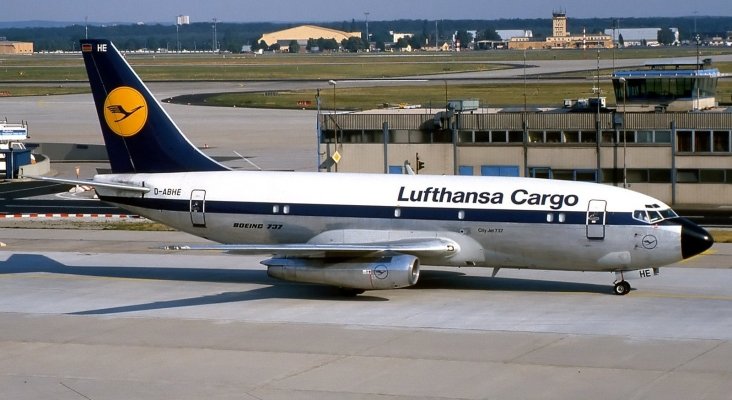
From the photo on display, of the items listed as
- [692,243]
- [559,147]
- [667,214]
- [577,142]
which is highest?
[577,142]

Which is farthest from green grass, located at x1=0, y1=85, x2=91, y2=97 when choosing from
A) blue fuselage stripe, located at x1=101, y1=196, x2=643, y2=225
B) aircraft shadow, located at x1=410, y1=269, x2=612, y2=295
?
aircraft shadow, located at x1=410, y1=269, x2=612, y2=295

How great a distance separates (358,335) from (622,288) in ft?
30.1

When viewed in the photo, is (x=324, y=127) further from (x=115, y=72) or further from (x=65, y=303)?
(x=65, y=303)

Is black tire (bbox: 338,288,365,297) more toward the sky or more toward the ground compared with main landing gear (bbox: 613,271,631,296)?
more toward the ground

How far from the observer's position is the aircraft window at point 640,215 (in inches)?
1351

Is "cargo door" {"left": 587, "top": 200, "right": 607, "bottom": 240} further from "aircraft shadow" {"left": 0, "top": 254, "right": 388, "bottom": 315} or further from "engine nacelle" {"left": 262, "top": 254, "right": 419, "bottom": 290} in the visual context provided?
"aircraft shadow" {"left": 0, "top": 254, "right": 388, "bottom": 315}

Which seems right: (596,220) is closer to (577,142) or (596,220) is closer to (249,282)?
(249,282)

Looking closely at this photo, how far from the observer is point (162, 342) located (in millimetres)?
29953

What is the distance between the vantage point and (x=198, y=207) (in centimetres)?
3819

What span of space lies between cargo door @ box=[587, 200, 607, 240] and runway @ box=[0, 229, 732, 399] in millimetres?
1907

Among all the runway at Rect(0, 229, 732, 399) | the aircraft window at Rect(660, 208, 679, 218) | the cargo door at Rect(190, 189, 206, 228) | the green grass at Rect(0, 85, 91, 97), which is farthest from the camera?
the green grass at Rect(0, 85, 91, 97)

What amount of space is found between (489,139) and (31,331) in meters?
36.5

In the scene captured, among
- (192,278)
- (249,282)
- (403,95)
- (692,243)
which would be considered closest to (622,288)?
(692,243)

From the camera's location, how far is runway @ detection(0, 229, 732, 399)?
25.3 m
